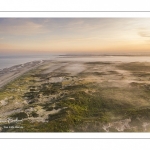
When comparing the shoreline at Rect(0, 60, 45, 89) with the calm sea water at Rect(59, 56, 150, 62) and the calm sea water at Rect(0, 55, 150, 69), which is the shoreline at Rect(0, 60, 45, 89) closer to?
the calm sea water at Rect(0, 55, 150, 69)

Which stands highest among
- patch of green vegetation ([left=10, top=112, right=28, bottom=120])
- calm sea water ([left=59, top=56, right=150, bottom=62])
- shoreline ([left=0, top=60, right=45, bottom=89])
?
calm sea water ([left=59, top=56, right=150, bottom=62])

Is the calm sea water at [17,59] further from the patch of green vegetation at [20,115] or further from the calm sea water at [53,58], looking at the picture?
the patch of green vegetation at [20,115]

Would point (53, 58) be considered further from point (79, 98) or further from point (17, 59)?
point (79, 98)

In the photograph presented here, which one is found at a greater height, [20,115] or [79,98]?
[79,98]

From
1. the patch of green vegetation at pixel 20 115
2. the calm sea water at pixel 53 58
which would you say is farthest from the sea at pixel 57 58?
the patch of green vegetation at pixel 20 115

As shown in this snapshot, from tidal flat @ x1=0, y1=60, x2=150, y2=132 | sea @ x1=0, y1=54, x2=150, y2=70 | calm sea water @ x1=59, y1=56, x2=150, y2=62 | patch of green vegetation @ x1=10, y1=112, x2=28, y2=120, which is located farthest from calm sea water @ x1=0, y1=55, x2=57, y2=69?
patch of green vegetation @ x1=10, y1=112, x2=28, y2=120

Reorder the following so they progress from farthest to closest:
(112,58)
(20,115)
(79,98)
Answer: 1. (112,58)
2. (79,98)
3. (20,115)

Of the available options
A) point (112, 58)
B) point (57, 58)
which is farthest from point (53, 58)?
point (112, 58)
